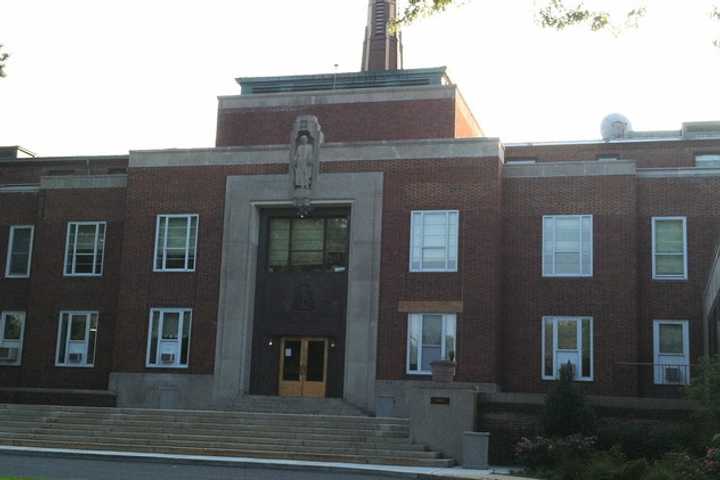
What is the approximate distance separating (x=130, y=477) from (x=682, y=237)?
21325 mm

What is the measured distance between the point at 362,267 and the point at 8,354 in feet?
49.2

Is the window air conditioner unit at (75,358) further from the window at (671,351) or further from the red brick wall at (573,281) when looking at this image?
the window at (671,351)

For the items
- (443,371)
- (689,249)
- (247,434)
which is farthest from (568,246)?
(247,434)

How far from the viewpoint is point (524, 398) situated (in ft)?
88.6

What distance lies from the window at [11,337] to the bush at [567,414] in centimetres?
2258

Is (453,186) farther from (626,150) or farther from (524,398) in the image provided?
(626,150)

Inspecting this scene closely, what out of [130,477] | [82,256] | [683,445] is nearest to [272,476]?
[130,477]

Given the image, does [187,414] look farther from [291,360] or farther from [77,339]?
[77,339]

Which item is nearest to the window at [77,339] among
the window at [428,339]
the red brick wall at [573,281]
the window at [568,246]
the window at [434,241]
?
the window at [428,339]

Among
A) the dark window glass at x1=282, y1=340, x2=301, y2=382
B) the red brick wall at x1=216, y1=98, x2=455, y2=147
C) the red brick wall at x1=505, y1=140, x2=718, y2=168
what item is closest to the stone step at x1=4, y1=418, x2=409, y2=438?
the dark window glass at x1=282, y1=340, x2=301, y2=382

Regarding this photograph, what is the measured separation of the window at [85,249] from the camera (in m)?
39.2

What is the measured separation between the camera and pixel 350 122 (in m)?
39.4

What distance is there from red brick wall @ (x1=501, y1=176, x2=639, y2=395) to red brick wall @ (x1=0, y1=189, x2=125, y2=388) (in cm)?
1506

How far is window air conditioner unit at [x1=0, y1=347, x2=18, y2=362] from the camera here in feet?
129
